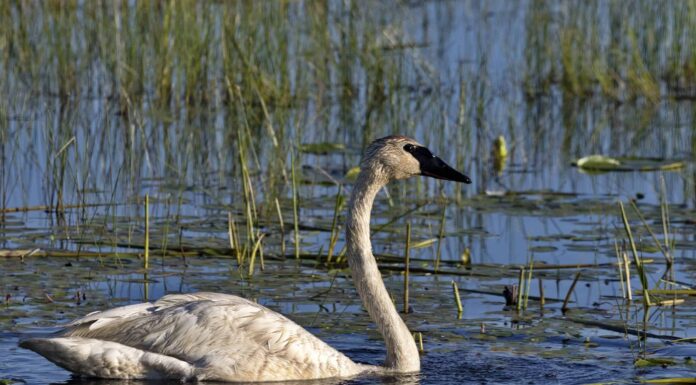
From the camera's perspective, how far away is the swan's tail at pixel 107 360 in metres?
7.27

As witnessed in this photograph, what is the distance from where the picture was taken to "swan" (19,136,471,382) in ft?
24.1

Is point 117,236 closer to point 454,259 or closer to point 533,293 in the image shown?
point 454,259

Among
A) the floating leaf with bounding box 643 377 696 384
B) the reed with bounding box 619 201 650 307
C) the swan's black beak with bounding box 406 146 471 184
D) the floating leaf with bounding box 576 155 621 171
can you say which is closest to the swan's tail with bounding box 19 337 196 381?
the swan's black beak with bounding box 406 146 471 184

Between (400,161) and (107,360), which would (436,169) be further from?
(107,360)

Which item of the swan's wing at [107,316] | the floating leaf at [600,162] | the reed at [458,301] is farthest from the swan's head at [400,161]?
the floating leaf at [600,162]

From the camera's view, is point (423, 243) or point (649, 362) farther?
point (423, 243)

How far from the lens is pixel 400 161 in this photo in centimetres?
789

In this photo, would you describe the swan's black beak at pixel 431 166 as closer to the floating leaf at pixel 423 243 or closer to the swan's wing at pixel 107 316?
the swan's wing at pixel 107 316

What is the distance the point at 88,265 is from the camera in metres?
9.75

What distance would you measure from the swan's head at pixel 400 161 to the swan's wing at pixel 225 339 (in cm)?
104

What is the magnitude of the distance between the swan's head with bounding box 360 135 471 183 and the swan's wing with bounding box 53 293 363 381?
1039mm

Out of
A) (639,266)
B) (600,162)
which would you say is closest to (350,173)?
(600,162)

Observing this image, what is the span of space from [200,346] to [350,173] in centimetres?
533

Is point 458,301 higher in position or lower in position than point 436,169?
lower
